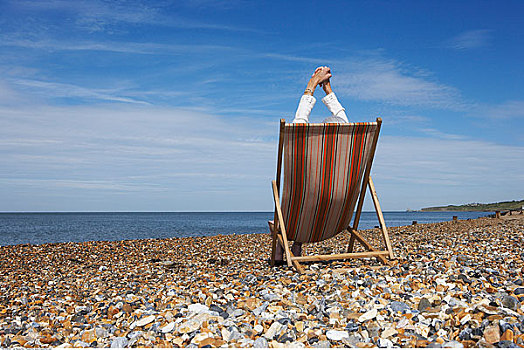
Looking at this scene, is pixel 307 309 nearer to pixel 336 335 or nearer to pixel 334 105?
pixel 336 335

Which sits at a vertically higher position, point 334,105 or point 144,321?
point 334,105

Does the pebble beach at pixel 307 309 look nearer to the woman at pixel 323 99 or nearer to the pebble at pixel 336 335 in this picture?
the pebble at pixel 336 335

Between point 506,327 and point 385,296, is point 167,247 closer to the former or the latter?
point 385,296

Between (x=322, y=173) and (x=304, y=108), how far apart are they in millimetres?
842

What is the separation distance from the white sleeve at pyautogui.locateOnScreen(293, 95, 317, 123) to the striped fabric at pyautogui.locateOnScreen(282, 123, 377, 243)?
15.7 inches

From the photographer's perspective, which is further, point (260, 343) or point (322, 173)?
point (322, 173)

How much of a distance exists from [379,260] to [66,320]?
3645mm

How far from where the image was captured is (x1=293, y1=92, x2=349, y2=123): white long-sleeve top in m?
5.19

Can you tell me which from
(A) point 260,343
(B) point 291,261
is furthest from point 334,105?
(A) point 260,343

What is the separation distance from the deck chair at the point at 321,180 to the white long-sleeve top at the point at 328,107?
360 millimetres

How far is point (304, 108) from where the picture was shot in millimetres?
5250

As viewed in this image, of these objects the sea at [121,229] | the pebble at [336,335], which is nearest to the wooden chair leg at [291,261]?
the pebble at [336,335]

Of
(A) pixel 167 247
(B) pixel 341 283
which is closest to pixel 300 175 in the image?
(B) pixel 341 283

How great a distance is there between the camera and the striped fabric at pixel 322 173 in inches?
192
